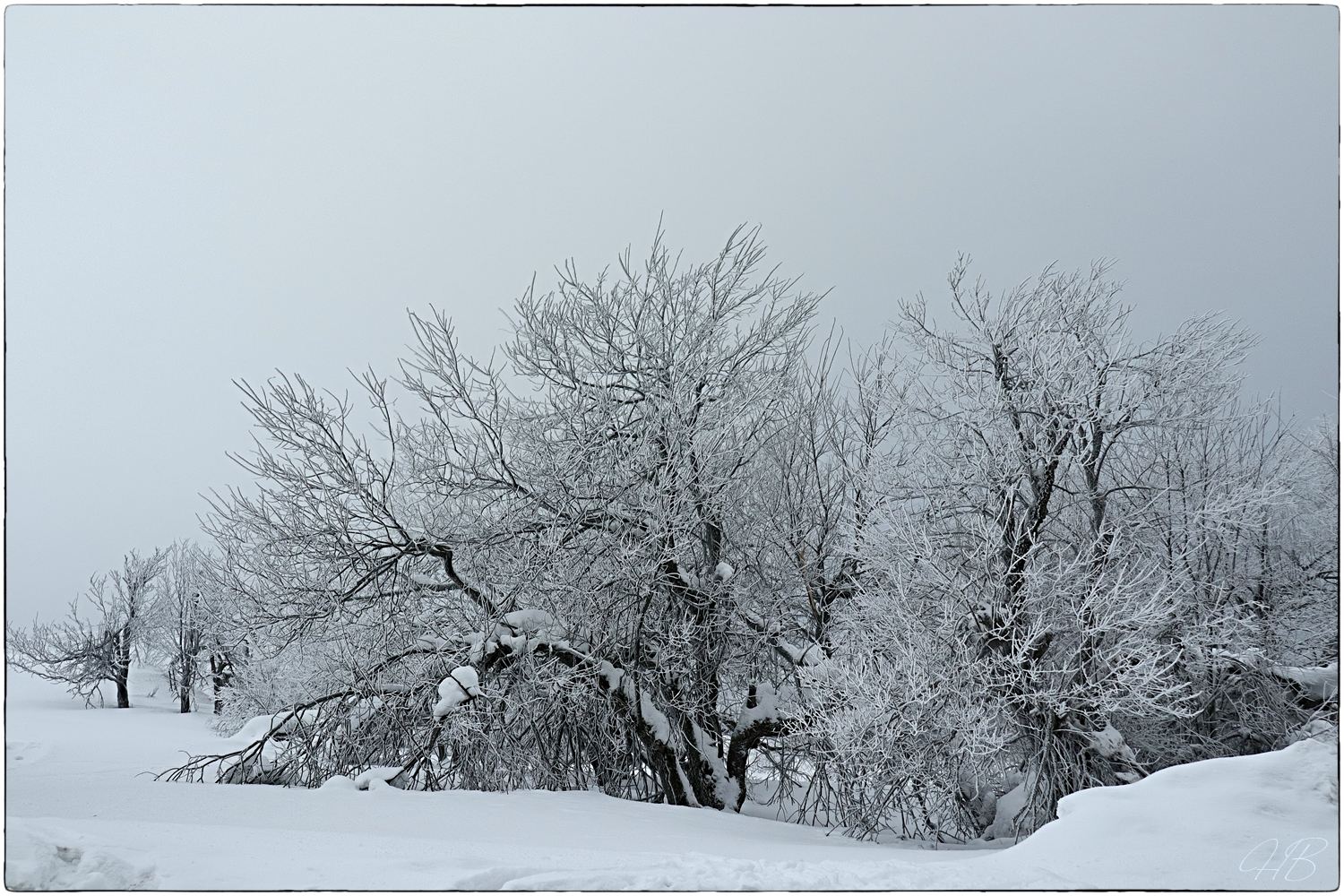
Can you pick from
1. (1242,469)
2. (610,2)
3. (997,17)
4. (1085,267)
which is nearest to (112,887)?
(610,2)

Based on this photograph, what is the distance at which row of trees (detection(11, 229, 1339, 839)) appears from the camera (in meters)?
6.53

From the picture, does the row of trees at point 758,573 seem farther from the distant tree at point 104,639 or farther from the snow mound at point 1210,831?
the distant tree at point 104,639

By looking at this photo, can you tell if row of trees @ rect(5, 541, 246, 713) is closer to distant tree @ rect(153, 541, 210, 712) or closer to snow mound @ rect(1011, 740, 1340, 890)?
distant tree @ rect(153, 541, 210, 712)

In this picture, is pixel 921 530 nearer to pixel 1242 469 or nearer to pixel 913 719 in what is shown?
pixel 913 719

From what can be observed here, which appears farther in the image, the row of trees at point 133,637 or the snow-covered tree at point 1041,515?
the row of trees at point 133,637

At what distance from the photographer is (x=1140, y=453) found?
343 inches

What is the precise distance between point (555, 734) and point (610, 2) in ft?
19.2

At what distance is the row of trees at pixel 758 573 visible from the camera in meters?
6.53

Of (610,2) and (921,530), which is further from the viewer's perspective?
(921,530)

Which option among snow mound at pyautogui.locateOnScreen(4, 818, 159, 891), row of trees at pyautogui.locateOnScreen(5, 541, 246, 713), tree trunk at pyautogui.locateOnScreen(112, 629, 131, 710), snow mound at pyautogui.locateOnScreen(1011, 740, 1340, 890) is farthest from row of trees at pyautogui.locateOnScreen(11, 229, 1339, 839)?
tree trunk at pyautogui.locateOnScreen(112, 629, 131, 710)
